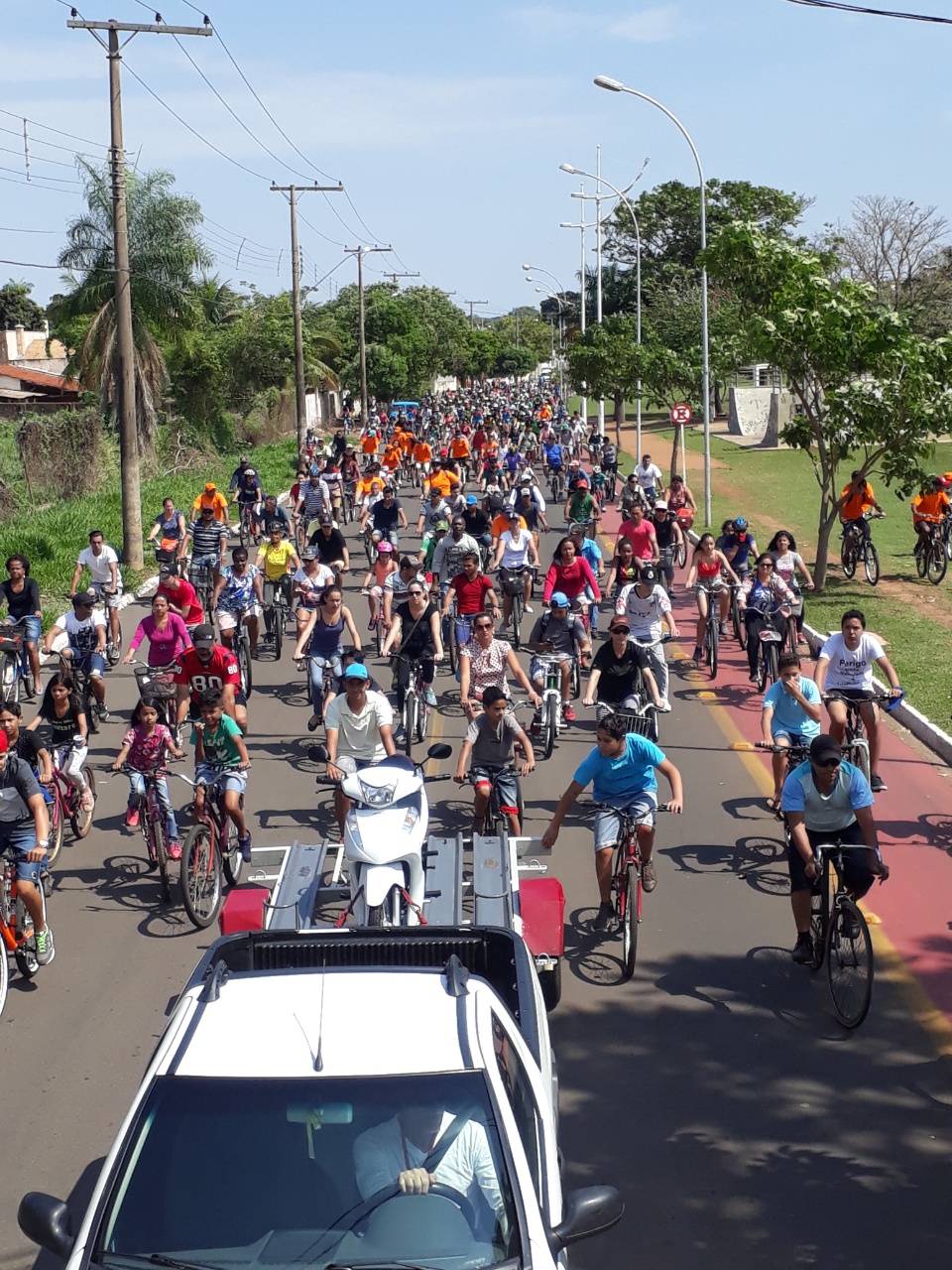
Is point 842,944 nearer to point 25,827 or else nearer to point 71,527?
point 25,827

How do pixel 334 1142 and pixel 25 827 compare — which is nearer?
pixel 334 1142

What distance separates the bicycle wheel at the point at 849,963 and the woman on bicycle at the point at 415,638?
20.8 feet

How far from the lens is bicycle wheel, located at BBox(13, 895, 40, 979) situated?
9.09 m

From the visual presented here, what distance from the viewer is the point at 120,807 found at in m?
13.0

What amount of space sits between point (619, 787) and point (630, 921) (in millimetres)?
990

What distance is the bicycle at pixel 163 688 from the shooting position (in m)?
11.7

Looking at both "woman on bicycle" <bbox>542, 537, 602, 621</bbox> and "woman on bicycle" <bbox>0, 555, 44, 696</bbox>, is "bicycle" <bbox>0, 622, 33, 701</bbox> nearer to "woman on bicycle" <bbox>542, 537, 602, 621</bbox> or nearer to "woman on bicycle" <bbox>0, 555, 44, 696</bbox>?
"woman on bicycle" <bbox>0, 555, 44, 696</bbox>

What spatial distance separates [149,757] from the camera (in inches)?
423

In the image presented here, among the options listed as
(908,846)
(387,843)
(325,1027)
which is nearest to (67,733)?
(387,843)

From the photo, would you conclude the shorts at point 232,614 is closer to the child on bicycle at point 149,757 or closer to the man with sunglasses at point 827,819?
the child on bicycle at point 149,757

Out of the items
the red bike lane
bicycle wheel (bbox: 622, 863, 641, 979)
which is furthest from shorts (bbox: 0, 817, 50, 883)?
the red bike lane

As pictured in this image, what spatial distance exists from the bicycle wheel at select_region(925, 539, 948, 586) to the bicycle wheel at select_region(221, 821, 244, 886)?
16.8 metres

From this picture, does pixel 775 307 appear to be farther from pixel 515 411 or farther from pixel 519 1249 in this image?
pixel 515 411

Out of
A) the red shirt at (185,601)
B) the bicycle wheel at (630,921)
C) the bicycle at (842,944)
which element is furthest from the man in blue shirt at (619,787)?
the red shirt at (185,601)
